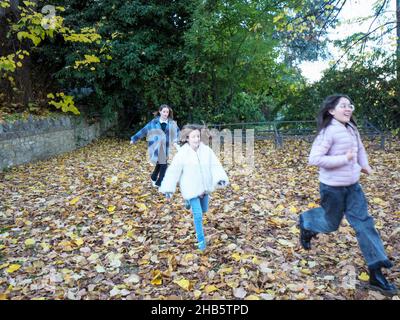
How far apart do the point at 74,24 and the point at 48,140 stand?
4.75 m

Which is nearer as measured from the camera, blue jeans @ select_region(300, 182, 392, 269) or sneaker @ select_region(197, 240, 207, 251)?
blue jeans @ select_region(300, 182, 392, 269)

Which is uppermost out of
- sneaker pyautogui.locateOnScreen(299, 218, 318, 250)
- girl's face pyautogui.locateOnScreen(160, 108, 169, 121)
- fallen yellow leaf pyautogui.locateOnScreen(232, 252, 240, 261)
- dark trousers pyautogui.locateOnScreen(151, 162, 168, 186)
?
girl's face pyautogui.locateOnScreen(160, 108, 169, 121)

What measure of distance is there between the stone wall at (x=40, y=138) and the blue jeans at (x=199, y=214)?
6843mm

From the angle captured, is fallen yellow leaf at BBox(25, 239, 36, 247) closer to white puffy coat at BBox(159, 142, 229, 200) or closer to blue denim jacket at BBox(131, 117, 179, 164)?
white puffy coat at BBox(159, 142, 229, 200)

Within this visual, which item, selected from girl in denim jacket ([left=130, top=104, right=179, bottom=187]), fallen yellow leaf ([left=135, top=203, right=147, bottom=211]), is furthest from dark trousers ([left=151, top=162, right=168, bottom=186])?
fallen yellow leaf ([left=135, top=203, right=147, bottom=211])

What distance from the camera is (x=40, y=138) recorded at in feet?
34.6

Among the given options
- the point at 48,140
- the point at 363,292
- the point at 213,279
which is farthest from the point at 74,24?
the point at 363,292

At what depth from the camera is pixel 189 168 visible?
12.9 feet

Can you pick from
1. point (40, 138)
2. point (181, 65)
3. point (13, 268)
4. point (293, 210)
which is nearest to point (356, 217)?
point (293, 210)

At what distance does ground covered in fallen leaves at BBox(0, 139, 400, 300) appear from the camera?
11.2 ft

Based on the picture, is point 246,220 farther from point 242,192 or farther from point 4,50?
point 4,50

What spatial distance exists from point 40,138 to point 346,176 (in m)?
9.69

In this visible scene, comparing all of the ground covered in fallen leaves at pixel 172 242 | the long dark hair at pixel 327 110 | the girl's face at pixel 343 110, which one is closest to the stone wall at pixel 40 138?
the ground covered in fallen leaves at pixel 172 242

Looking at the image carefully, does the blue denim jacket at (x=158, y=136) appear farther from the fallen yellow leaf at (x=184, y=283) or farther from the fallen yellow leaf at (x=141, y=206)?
the fallen yellow leaf at (x=184, y=283)
